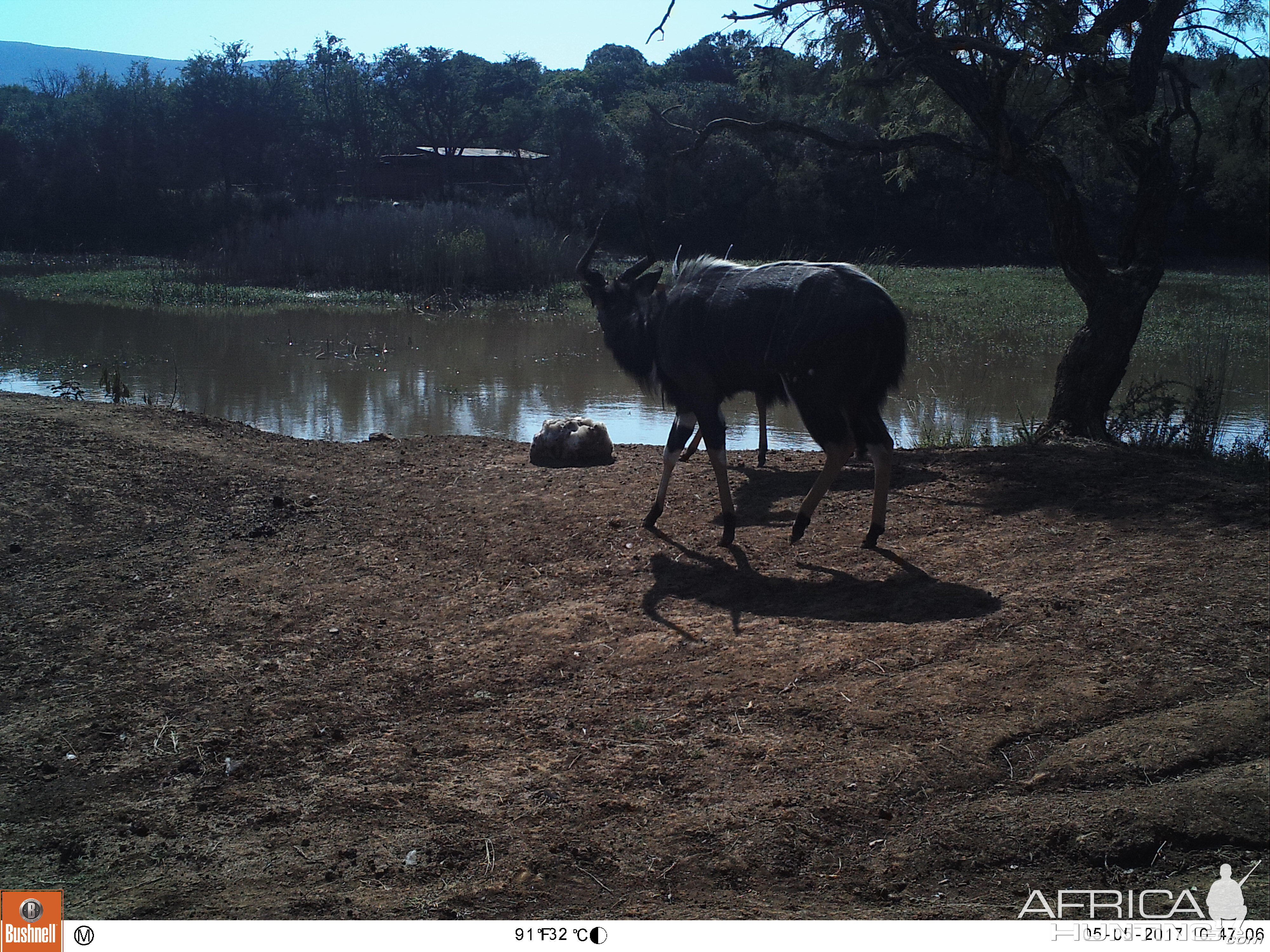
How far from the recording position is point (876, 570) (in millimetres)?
5621

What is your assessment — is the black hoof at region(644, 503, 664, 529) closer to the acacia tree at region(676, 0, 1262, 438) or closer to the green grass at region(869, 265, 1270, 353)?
the acacia tree at region(676, 0, 1262, 438)

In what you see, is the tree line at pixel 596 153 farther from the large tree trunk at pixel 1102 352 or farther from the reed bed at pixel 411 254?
the reed bed at pixel 411 254

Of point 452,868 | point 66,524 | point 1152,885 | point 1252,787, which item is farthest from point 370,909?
point 66,524

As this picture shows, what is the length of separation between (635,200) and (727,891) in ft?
16.7

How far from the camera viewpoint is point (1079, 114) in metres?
9.72

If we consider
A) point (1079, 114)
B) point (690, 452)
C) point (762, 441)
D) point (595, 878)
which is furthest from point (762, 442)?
point (595, 878)

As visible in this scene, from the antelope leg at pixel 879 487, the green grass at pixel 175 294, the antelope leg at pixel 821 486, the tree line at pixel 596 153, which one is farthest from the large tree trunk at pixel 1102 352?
the green grass at pixel 175 294

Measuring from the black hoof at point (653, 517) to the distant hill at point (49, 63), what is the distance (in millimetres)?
56831

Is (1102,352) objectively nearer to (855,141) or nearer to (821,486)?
(855,141)

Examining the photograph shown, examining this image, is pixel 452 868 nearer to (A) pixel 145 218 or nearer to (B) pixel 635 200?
(B) pixel 635 200

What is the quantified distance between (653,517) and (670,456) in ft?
1.43

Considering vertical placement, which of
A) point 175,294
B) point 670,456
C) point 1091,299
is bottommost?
point 670,456

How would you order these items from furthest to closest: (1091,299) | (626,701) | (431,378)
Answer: (431,378) < (1091,299) < (626,701)
